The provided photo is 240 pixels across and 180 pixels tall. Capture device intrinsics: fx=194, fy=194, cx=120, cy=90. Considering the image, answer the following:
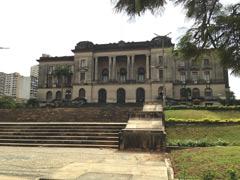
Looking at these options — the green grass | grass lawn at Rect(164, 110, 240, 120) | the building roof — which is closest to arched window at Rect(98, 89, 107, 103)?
the building roof

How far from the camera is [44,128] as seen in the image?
12.5m

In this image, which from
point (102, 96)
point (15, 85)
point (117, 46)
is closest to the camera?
point (102, 96)

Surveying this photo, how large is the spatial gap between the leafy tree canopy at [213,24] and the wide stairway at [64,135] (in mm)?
6020

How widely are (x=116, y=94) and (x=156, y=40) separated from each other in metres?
13.7

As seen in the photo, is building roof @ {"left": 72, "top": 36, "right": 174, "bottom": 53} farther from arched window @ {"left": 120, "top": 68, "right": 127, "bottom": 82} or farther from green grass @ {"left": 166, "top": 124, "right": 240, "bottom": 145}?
green grass @ {"left": 166, "top": 124, "right": 240, "bottom": 145}

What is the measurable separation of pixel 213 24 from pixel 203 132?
279 inches

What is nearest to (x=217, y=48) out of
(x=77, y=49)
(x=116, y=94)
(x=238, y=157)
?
(x=238, y=157)

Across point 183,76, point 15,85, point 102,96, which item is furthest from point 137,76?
point 15,85

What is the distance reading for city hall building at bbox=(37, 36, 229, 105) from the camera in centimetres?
3822

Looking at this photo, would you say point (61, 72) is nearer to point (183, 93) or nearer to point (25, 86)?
point (183, 93)

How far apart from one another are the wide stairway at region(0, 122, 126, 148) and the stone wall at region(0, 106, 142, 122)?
321cm

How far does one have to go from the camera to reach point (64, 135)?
Answer: 11.1 m

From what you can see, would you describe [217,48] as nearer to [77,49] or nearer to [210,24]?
[210,24]

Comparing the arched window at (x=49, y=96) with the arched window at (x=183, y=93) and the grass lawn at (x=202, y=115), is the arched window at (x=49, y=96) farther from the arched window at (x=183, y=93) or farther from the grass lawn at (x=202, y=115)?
the grass lawn at (x=202, y=115)
